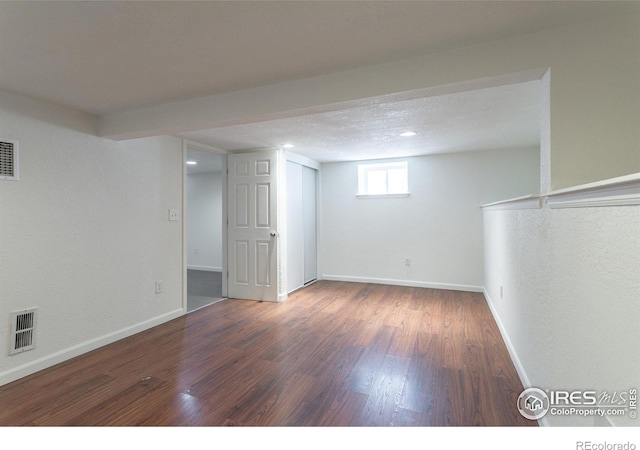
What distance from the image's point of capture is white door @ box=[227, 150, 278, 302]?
390cm

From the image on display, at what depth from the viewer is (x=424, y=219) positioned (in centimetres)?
455

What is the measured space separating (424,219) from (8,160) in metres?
4.61

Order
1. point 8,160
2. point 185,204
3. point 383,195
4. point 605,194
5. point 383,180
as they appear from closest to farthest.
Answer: point 605,194 → point 8,160 → point 185,204 → point 383,195 → point 383,180

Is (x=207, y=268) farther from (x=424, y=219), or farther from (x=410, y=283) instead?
(x=424, y=219)

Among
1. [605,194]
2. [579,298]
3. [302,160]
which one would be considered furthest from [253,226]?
[605,194]

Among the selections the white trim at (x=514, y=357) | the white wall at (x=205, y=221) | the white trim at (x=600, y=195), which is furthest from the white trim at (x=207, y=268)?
the white trim at (x=600, y=195)

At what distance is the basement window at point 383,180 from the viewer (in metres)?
4.73

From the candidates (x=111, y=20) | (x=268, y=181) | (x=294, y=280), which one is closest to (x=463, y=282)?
(x=294, y=280)

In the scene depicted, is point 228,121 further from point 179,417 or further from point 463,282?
point 463,282

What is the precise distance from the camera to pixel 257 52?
5.06 ft

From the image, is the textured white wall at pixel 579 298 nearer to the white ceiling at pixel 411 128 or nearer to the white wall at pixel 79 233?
the white ceiling at pixel 411 128

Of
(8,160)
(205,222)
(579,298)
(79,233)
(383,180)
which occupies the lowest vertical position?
(579,298)
